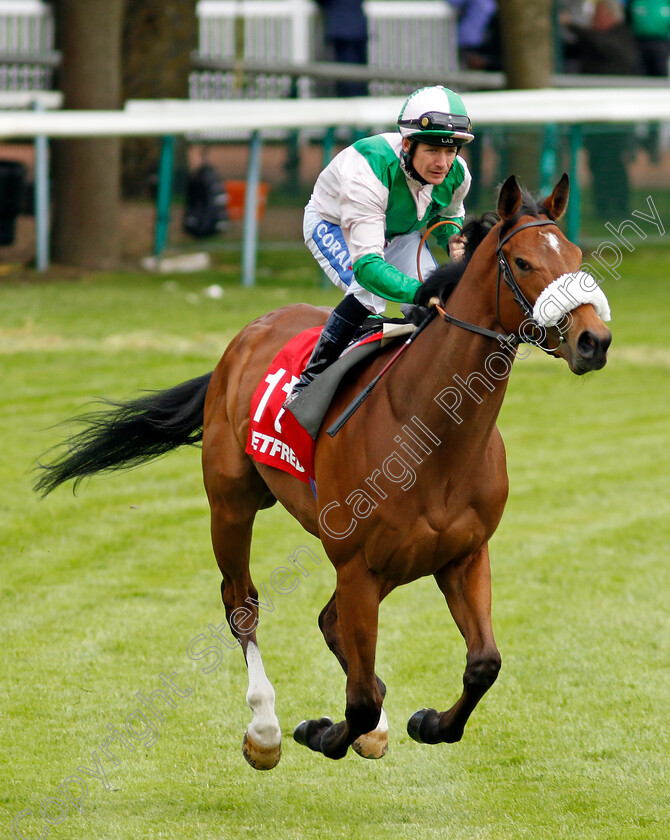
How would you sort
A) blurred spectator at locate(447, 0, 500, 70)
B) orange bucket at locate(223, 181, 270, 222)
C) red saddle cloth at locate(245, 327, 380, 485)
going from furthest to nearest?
blurred spectator at locate(447, 0, 500, 70)
orange bucket at locate(223, 181, 270, 222)
red saddle cloth at locate(245, 327, 380, 485)

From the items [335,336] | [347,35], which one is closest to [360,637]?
[335,336]

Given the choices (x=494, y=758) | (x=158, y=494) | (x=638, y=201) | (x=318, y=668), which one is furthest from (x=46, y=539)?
(x=638, y=201)

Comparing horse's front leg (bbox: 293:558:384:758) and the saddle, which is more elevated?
the saddle

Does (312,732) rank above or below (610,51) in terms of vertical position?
below

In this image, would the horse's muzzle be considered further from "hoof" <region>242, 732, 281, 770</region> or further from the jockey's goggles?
"hoof" <region>242, 732, 281, 770</region>

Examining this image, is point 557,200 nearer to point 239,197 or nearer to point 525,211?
point 525,211

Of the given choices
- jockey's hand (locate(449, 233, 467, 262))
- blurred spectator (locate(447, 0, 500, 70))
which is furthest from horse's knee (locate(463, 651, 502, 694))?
blurred spectator (locate(447, 0, 500, 70))

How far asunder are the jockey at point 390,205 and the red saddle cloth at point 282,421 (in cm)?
11

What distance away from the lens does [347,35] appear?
1697cm

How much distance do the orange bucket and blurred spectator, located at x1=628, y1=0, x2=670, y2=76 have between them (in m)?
6.02

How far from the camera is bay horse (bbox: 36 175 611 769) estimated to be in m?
3.28

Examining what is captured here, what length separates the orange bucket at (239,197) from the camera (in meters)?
15.0

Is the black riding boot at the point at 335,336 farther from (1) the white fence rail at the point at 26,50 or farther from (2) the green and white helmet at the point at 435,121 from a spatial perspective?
(1) the white fence rail at the point at 26,50

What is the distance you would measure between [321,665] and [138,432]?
126cm
